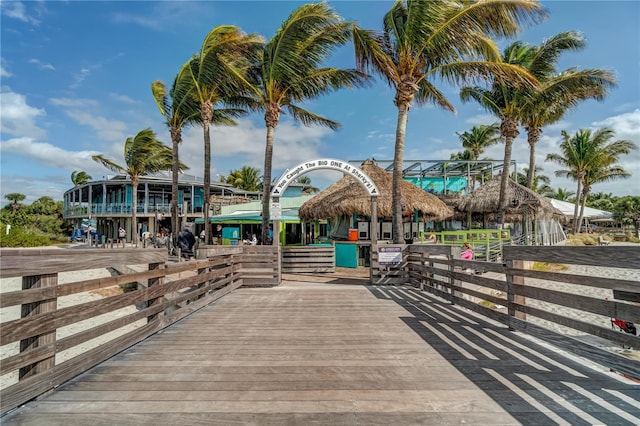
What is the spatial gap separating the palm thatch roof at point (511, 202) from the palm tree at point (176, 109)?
1574 centimetres

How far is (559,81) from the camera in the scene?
54.9ft

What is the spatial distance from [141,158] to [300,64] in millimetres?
16238

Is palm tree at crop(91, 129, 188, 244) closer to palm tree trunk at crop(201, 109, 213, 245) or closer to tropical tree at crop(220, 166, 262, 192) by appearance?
palm tree trunk at crop(201, 109, 213, 245)

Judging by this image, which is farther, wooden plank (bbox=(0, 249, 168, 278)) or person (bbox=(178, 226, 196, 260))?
person (bbox=(178, 226, 196, 260))

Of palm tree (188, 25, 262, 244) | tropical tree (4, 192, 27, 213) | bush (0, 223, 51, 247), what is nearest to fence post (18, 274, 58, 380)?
palm tree (188, 25, 262, 244)

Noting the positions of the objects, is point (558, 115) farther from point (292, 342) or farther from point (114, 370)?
point (114, 370)

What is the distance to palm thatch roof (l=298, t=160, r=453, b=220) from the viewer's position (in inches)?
607

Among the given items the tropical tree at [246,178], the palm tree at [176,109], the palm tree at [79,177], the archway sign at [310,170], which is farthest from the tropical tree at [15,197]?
the archway sign at [310,170]

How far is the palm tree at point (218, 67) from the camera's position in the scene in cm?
1322

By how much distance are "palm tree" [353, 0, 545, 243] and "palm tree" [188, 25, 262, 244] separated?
4.83 metres

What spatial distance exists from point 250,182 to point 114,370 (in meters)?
44.3

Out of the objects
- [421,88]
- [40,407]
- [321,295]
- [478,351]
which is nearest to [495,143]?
[421,88]

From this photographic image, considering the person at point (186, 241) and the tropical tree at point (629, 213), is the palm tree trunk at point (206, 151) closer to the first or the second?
the person at point (186, 241)

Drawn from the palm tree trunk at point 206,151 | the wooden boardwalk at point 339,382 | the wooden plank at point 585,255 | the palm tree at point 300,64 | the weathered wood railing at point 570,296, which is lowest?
the wooden boardwalk at point 339,382
